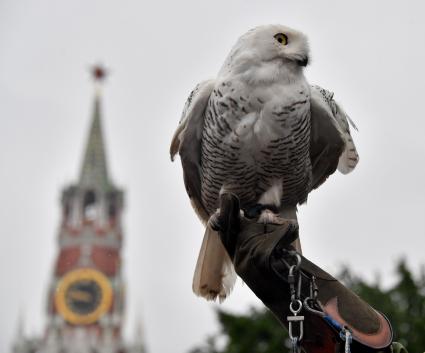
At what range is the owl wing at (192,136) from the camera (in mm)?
4152

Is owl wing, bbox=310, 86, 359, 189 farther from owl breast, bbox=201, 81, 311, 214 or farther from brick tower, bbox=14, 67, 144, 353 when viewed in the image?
brick tower, bbox=14, 67, 144, 353

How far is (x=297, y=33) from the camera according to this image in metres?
3.95

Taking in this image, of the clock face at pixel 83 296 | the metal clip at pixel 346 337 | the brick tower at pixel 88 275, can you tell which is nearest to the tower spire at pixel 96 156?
the brick tower at pixel 88 275

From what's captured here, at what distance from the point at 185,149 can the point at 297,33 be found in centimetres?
82

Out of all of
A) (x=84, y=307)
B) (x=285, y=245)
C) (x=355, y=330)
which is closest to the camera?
(x=355, y=330)

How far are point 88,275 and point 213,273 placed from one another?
40938 millimetres

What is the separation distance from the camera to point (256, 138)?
3.92 m

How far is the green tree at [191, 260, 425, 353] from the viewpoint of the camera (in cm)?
1366

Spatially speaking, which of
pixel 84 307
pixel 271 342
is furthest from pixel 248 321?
pixel 84 307

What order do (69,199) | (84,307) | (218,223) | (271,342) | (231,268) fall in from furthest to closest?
1. (69,199)
2. (84,307)
3. (271,342)
4. (231,268)
5. (218,223)

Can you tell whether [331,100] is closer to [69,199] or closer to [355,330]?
[355,330]

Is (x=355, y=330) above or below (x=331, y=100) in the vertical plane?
below

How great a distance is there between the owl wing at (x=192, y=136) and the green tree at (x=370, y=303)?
30.2ft

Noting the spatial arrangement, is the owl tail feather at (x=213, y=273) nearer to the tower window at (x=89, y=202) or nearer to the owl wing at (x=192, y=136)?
the owl wing at (x=192, y=136)
